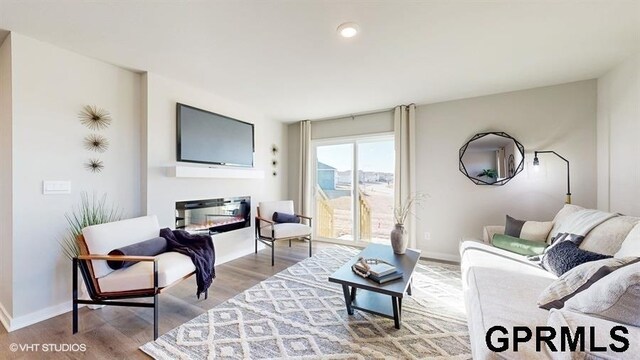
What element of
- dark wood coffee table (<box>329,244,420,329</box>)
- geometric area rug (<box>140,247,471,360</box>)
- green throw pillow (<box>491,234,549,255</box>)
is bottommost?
geometric area rug (<box>140,247,471,360</box>)

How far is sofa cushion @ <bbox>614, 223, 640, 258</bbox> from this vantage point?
1.47 metres

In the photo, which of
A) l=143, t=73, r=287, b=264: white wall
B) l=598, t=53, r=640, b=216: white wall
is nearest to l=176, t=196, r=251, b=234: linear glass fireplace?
l=143, t=73, r=287, b=264: white wall

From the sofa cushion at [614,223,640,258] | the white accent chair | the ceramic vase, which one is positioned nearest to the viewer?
the sofa cushion at [614,223,640,258]

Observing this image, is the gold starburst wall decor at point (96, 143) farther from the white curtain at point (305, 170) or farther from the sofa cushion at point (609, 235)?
the sofa cushion at point (609, 235)

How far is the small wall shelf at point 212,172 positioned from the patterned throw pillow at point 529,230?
340 cm

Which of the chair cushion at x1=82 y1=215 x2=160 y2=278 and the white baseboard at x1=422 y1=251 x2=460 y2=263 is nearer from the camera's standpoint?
the chair cushion at x1=82 y1=215 x2=160 y2=278

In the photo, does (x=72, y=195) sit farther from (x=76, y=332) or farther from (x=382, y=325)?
(x=382, y=325)

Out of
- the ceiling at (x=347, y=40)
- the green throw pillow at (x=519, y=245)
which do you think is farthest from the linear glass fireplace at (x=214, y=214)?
the green throw pillow at (x=519, y=245)

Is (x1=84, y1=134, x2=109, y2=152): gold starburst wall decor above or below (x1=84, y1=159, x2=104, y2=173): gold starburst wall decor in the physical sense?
above

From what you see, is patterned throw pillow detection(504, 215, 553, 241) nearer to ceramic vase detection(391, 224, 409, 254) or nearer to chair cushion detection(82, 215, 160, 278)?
ceramic vase detection(391, 224, 409, 254)

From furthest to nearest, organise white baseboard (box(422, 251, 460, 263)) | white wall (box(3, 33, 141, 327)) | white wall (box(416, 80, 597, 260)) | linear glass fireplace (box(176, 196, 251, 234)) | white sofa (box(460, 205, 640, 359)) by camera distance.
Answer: white baseboard (box(422, 251, 460, 263)) < linear glass fireplace (box(176, 196, 251, 234)) < white wall (box(416, 80, 597, 260)) < white wall (box(3, 33, 141, 327)) < white sofa (box(460, 205, 640, 359))

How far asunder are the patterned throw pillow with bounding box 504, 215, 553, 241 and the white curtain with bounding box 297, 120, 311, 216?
3.00 meters

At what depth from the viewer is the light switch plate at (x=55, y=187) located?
2050mm

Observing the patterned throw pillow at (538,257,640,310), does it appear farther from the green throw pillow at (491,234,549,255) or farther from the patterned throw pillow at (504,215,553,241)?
the patterned throw pillow at (504,215,553,241)
